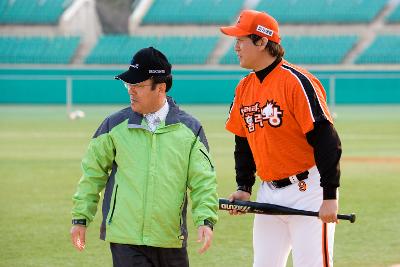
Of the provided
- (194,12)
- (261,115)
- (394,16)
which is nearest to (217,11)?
(194,12)

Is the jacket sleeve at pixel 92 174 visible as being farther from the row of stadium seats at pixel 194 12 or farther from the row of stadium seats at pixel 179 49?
the row of stadium seats at pixel 194 12

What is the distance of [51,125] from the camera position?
29922 millimetres

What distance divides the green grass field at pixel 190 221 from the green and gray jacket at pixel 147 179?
351 cm

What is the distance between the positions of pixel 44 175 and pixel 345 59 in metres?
33.5

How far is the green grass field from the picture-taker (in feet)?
30.2

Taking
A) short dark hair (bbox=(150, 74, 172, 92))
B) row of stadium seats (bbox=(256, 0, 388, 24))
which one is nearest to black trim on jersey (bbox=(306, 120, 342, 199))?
short dark hair (bbox=(150, 74, 172, 92))

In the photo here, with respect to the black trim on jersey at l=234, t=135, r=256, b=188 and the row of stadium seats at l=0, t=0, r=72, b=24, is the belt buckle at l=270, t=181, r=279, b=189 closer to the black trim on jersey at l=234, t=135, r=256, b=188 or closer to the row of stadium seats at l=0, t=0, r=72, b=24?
the black trim on jersey at l=234, t=135, r=256, b=188

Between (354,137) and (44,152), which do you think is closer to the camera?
(44,152)

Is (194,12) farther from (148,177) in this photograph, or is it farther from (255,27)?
(148,177)

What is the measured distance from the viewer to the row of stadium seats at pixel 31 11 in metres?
52.6

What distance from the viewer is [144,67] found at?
535cm

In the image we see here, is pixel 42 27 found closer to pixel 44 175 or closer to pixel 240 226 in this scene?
pixel 44 175

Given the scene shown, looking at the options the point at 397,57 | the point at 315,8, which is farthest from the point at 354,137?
the point at 315,8

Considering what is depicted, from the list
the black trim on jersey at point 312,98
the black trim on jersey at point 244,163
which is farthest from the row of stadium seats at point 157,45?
the black trim on jersey at point 312,98
